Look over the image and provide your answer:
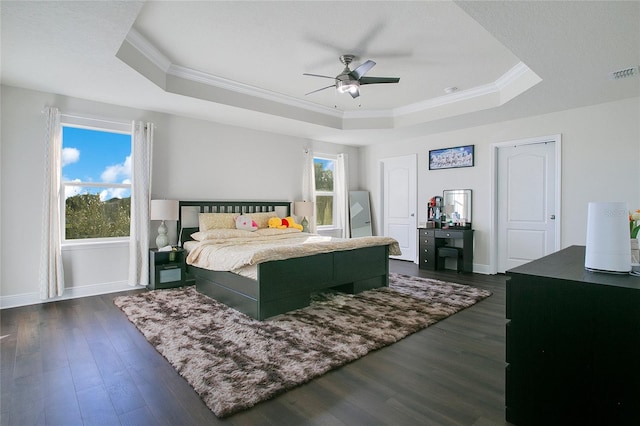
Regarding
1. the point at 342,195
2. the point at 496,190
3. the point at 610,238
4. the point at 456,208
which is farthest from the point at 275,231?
the point at 610,238

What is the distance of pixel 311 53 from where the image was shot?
11.2ft

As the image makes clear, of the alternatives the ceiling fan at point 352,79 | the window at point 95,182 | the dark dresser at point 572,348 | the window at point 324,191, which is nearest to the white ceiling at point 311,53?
the ceiling fan at point 352,79

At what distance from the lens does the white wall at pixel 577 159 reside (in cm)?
408

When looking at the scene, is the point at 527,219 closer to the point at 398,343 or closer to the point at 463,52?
the point at 463,52

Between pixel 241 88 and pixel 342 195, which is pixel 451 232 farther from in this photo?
pixel 241 88

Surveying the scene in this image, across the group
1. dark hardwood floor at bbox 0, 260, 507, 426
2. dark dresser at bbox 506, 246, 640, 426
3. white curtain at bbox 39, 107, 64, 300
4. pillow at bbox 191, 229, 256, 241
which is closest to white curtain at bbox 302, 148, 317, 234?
pillow at bbox 191, 229, 256, 241

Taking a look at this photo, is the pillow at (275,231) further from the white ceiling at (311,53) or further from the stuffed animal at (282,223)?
the white ceiling at (311,53)

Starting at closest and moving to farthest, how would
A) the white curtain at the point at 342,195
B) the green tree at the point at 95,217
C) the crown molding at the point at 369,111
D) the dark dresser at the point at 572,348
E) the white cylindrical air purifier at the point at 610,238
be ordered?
the dark dresser at the point at 572,348 < the white cylindrical air purifier at the point at 610,238 < the crown molding at the point at 369,111 < the green tree at the point at 95,217 < the white curtain at the point at 342,195

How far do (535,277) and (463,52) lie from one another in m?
2.79

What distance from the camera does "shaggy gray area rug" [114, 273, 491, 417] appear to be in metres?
2.05

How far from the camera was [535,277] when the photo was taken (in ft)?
5.14

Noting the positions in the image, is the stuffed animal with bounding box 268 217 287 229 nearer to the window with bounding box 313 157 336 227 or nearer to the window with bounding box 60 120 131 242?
the window with bounding box 313 157 336 227

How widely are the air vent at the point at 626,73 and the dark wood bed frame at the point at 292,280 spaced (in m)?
3.04

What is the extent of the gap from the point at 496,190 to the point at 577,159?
1.15 m
